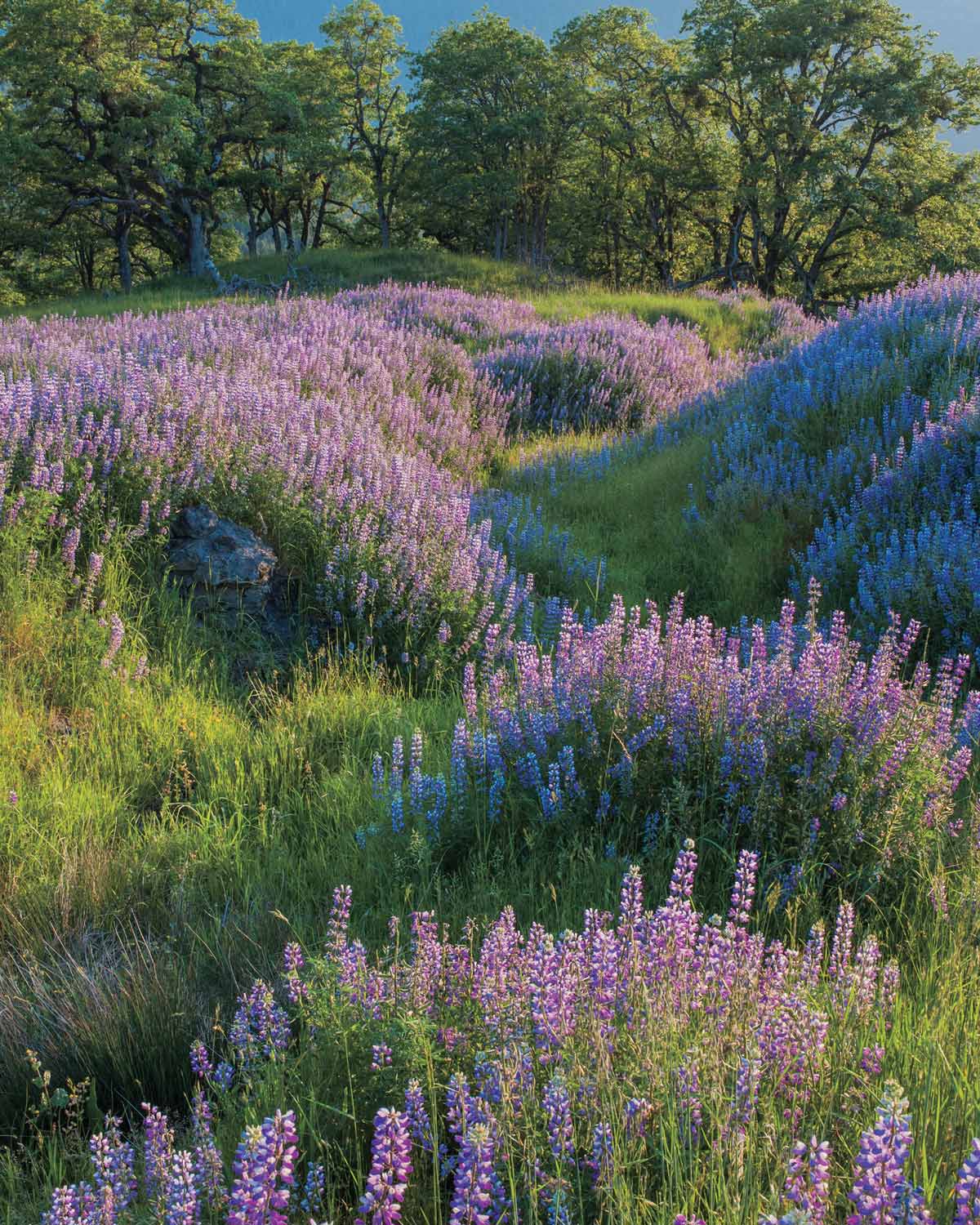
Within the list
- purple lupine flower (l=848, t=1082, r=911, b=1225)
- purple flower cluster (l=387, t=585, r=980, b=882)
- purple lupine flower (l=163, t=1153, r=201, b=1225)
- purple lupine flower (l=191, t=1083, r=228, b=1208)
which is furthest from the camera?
purple flower cluster (l=387, t=585, r=980, b=882)

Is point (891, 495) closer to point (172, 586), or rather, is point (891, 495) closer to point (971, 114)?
point (172, 586)

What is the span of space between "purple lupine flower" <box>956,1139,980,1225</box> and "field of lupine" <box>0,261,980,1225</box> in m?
0.01

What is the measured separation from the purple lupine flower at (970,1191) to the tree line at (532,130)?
29.2 m

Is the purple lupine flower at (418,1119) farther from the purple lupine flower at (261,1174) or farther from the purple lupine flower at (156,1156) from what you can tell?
the purple lupine flower at (156,1156)

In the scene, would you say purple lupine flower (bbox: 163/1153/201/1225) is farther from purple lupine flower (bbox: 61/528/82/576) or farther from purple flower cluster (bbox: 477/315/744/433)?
purple flower cluster (bbox: 477/315/744/433)

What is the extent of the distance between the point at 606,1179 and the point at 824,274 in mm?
46602

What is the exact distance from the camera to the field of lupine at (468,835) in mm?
1712

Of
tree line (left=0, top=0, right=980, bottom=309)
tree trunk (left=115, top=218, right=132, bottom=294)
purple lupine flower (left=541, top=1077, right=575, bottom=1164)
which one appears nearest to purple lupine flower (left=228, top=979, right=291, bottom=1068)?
purple lupine flower (left=541, top=1077, right=575, bottom=1164)

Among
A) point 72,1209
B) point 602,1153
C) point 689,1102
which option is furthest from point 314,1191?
point 689,1102

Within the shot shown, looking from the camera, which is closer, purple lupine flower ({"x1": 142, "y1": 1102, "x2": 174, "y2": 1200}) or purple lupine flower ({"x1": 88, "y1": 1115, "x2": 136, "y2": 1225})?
purple lupine flower ({"x1": 88, "y1": 1115, "x2": 136, "y2": 1225})

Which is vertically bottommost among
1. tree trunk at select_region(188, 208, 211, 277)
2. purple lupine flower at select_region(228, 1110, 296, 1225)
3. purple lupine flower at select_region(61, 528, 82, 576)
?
purple lupine flower at select_region(228, 1110, 296, 1225)

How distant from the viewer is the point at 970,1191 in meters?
1.27

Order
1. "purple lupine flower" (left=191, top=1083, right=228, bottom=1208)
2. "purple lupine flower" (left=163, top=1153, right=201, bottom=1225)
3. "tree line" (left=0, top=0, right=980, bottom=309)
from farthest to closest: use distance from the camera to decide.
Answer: "tree line" (left=0, top=0, right=980, bottom=309)
"purple lupine flower" (left=191, top=1083, right=228, bottom=1208)
"purple lupine flower" (left=163, top=1153, right=201, bottom=1225)

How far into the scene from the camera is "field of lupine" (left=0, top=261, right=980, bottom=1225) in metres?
1.71
